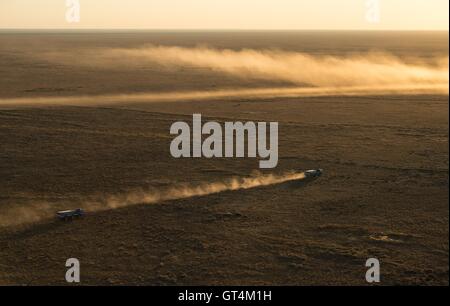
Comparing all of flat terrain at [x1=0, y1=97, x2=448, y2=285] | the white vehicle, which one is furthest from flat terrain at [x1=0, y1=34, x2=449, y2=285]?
the white vehicle

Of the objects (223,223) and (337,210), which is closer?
(223,223)

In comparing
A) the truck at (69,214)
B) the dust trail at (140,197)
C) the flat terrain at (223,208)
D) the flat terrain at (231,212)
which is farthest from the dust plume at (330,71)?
the truck at (69,214)

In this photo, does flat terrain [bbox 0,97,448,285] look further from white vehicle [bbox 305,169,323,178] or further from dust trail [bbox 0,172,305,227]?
white vehicle [bbox 305,169,323,178]

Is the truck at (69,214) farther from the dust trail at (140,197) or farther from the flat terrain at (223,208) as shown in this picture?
the dust trail at (140,197)

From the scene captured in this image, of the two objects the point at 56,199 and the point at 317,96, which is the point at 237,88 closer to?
the point at 317,96

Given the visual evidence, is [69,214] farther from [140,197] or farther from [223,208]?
[223,208]

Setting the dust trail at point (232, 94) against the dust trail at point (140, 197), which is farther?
the dust trail at point (232, 94)

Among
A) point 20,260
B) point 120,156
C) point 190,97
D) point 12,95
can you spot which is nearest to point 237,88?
point 190,97
